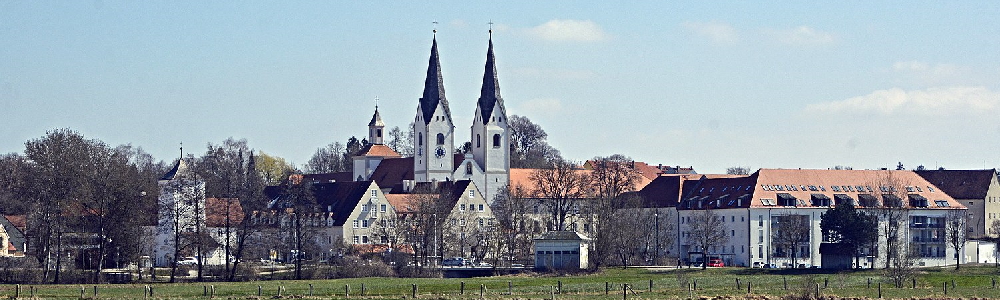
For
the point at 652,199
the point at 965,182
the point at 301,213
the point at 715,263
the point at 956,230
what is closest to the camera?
the point at 301,213

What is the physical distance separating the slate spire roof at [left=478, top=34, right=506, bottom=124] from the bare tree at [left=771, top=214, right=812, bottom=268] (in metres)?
31.9

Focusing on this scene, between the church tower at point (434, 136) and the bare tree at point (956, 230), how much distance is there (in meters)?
43.2

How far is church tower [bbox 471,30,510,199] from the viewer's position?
144375 millimetres

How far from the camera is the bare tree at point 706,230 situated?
11250 centimetres

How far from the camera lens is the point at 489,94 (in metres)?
144

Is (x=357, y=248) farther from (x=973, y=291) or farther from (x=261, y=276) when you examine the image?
(x=973, y=291)

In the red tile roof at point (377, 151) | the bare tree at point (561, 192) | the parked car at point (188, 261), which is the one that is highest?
the red tile roof at point (377, 151)

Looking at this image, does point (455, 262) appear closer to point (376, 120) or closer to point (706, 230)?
point (706, 230)

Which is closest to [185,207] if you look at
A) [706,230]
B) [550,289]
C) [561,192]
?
[550,289]

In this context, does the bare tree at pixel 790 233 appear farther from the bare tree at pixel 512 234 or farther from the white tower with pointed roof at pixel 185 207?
the white tower with pointed roof at pixel 185 207

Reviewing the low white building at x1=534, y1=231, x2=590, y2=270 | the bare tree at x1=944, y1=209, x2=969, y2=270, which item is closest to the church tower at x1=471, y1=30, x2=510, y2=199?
the bare tree at x1=944, y1=209, x2=969, y2=270

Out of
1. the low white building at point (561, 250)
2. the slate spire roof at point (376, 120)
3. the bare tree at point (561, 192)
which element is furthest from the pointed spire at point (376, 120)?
the low white building at point (561, 250)

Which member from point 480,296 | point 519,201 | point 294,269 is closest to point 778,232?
point 519,201

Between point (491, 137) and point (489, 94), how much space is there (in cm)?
402
